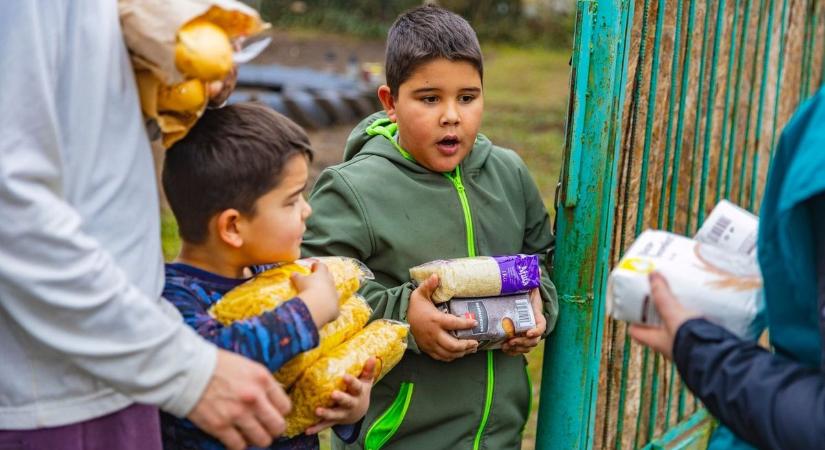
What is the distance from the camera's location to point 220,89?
204 cm

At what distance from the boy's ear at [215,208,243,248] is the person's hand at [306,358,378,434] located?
0.39 m

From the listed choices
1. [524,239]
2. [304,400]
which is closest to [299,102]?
[524,239]

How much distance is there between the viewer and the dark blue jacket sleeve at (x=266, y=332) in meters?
1.96

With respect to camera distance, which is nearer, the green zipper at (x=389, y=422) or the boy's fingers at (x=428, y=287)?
the boy's fingers at (x=428, y=287)

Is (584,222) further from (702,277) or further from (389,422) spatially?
(702,277)

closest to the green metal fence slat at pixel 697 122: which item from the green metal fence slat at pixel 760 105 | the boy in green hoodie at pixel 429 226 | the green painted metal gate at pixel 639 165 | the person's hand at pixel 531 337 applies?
the green painted metal gate at pixel 639 165

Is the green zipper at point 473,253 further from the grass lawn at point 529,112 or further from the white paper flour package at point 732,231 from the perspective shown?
the grass lawn at point 529,112

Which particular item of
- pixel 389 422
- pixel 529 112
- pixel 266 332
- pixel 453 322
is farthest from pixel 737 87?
pixel 529 112

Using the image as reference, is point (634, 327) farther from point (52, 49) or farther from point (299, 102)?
point (299, 102)

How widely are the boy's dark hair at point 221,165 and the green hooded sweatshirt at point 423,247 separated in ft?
1.95

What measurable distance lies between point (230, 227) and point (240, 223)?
2cm

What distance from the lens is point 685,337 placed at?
1854 mm

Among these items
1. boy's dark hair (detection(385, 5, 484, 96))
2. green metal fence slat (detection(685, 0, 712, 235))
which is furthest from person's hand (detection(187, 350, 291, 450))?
green metal fence slat (detection(685, 0, 712, 235))

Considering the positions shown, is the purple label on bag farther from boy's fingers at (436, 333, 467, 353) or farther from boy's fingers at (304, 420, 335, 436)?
boy's fingers at (304, 420, 335, 436)
